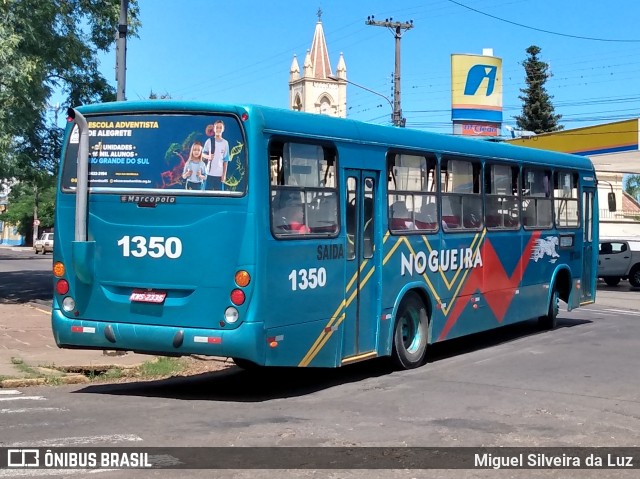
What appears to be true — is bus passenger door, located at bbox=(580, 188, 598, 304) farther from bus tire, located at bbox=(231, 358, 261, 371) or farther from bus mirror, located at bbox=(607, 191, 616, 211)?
bus tire, located at bbox=(231, 358, 261, 371)

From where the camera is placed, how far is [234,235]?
8555mm

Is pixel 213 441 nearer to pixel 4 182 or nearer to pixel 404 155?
pixel 404 155

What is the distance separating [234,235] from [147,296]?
A: 3.83 feet

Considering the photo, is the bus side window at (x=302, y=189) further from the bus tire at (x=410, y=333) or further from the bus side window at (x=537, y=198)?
the bus side window at (x=537, y=198)

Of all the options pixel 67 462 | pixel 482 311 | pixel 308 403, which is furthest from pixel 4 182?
pixel 67 462

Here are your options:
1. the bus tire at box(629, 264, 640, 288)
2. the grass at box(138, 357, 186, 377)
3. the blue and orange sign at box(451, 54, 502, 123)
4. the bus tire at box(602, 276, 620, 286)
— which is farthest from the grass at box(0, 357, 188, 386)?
the blue and orange sign at box(451, 54, 502, 123)

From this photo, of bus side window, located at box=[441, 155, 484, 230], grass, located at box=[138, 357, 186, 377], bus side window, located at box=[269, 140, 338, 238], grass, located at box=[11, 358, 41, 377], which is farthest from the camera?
bus side window, located at box=[441, 155, 484, 230]

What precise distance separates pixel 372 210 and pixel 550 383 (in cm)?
306

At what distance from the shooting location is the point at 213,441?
7008mm

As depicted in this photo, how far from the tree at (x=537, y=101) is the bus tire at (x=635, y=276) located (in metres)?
39.8

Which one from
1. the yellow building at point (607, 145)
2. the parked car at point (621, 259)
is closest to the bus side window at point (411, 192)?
the yellow building at point (607, 145)

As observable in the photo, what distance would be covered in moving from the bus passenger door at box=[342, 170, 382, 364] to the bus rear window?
1.82 meters

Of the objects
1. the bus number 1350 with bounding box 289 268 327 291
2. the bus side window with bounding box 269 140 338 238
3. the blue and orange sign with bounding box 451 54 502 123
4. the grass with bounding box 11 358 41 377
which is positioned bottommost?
the grass with bounding box 11 358 41 377

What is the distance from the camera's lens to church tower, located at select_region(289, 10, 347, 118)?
105438mm
